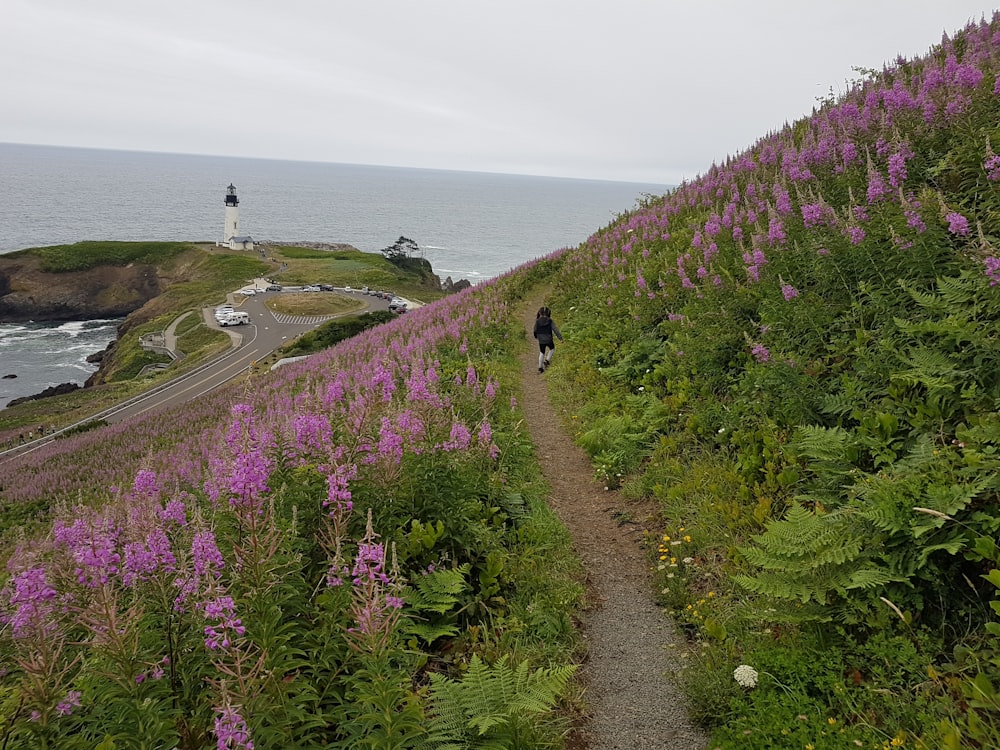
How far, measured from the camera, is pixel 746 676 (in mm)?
4066

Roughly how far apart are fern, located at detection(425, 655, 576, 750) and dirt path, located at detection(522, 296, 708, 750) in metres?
0.65

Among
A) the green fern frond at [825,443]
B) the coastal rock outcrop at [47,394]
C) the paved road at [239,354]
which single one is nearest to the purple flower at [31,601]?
the green fern frond at [825,443]

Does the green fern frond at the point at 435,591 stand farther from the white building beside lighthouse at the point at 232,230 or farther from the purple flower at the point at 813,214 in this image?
the white building beside lighthouse at the point at 232,230

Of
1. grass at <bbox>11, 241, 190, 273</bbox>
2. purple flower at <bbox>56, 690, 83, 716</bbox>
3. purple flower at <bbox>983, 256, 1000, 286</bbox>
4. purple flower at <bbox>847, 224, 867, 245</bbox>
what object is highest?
purple flower at <bbox>847, 224, 867, 245</bbox>

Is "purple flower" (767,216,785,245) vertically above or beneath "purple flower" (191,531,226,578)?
above

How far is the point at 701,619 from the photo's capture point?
5152 mm

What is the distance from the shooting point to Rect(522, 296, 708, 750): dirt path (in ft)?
13.9

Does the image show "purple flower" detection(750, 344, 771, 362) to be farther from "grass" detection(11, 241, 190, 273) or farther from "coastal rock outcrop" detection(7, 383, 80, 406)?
"grass" detection(11, 241, 190, 273)

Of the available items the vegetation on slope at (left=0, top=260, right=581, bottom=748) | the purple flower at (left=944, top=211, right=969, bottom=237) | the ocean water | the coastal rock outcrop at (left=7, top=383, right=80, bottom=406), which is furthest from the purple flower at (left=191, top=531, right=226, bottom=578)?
the ocean water

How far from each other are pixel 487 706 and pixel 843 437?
434cm

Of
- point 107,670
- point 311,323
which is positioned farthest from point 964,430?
point 311,323

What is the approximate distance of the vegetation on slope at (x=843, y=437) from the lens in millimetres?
3695

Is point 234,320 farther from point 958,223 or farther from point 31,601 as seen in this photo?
point 958,223

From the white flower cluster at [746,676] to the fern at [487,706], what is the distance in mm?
1276
